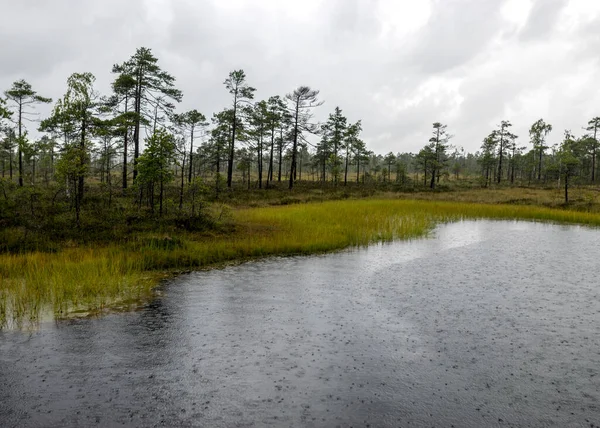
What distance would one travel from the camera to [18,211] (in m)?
18.0

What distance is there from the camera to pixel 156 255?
12.7 metres

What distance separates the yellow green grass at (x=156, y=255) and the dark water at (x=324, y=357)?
1108 mm

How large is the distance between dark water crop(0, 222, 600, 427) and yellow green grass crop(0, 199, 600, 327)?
1.11 meters

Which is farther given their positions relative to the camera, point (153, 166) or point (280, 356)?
point (153, 166)

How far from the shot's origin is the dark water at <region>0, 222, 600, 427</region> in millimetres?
4684

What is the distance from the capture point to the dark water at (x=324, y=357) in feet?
15.4

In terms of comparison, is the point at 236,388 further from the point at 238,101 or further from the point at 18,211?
the point at 238,101

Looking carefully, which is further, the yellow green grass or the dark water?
the yellow green grass

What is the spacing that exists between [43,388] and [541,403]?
279 inches

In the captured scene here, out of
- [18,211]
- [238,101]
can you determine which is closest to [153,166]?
[18,211]

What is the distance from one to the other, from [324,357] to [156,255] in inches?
339

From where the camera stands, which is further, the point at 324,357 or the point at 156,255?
the point at 156,255

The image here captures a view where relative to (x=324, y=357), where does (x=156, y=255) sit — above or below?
above

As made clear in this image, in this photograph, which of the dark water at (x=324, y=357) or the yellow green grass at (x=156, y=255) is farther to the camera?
the yellow green grass at (x=156, y=255)
